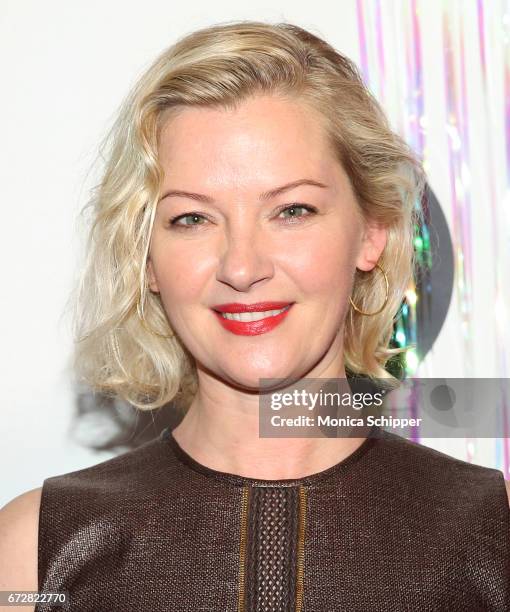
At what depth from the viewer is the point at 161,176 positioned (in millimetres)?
1733

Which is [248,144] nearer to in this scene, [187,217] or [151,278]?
[187,217]

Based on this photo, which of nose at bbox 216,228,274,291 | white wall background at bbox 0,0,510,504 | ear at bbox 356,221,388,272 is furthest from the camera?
white wall background at bbox 0,0,510,504

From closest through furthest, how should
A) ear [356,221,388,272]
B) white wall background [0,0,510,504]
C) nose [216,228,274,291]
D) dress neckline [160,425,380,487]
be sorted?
1. nose [216,228,274,291]
2. dress neckline [160,425,380,487]
3. ear [356,221,388,272]
4. white wall background [0,0,510,504]

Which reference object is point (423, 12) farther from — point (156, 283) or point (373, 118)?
point (156, 283)

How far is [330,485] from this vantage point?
1.75 meters

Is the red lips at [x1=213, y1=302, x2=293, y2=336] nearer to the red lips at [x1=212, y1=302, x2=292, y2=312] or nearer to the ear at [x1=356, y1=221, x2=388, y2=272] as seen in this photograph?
the red lips at [x1=212, y1=302, x2=292, y2=312]

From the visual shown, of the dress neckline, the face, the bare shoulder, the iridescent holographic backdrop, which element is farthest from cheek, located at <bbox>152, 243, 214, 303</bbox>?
the iridescent holographic backdrop

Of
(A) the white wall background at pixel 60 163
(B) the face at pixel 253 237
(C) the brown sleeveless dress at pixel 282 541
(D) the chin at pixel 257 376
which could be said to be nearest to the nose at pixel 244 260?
(B) the face at pixel 253 237

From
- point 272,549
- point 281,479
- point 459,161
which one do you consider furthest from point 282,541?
point 459,161

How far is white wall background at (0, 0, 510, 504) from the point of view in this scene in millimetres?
2234

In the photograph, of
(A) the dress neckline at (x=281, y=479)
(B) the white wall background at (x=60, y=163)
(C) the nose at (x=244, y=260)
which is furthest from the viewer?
(B) the white wall background at (x=60, y=163)

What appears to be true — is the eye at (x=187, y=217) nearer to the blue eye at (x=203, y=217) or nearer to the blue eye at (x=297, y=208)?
the blue eye at (x=203, y=217)

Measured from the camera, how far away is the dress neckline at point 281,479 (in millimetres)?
1720

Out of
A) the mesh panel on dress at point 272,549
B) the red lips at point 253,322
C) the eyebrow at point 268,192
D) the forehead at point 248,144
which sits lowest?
the mesh panel on dress at point 272,549
